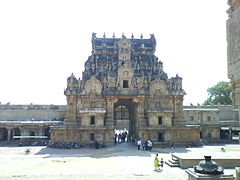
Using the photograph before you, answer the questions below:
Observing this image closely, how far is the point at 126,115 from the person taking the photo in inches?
2425

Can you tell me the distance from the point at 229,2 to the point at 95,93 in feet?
101

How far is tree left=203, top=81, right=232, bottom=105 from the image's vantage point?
206 feet

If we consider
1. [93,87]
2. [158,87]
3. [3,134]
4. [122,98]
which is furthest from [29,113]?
[158,87]

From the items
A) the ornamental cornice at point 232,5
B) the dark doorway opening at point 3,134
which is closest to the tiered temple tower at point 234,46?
the ornamental cornice at point 232,5

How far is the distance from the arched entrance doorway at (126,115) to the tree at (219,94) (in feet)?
81.0

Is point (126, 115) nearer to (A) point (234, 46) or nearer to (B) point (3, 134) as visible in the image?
(B) point (3, 134)

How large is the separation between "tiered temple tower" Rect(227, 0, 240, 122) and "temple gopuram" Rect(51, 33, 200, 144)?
1131 inches

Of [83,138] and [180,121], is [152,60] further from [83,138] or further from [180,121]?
[83,138]

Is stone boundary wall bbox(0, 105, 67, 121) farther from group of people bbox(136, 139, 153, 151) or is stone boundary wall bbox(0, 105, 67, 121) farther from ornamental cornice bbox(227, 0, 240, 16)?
ornamental cornice bbox(227, 0, 240, 16)

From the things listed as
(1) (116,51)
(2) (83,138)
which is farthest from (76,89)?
(1) (116,51)

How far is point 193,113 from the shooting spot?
158 feet

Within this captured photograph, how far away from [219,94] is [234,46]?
62584 millimetres

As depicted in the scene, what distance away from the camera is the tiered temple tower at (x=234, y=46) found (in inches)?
248

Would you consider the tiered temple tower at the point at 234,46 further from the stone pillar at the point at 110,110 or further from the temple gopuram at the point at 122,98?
the stone pillar at the point at 110,110
